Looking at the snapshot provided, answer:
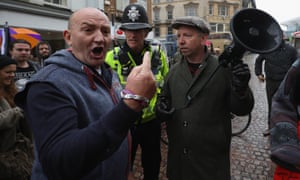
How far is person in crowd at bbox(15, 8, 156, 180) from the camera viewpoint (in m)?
0.95

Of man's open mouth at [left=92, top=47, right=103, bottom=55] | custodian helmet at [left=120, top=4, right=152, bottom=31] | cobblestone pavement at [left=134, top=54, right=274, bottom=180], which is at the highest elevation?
custodian helmet at [left=120, top=4, right=152, bottom=31]

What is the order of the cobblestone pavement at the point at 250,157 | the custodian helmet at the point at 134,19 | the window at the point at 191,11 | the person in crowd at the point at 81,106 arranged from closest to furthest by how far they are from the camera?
the person in crowd at the point at 81,106 → the custodian helmet at the point at 134,19 → the cobblestone pavement at the point at 250,157 → the window at the point at 191,11

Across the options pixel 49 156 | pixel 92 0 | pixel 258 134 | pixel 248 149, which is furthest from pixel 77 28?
pixel 92 0

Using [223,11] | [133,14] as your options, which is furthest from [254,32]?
[223,11]

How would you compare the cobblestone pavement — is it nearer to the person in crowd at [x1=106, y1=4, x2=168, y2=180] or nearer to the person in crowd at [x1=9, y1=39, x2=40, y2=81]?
the person in crowd at [x1=106, y1=4, x2=168, y2=180]

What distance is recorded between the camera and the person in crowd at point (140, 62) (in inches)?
107

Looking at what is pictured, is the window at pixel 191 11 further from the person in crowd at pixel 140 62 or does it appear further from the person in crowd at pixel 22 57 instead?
the person in crowd at pixel 140 62

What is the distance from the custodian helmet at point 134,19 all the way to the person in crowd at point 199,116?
24.6 inches

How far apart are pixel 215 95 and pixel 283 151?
0.80m

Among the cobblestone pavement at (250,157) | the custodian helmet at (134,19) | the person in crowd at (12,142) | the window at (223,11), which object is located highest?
the window at (223,11)

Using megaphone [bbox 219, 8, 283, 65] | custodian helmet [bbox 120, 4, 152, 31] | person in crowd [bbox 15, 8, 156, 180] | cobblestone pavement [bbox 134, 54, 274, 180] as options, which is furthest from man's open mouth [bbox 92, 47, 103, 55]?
cobblestone pavement [bbox 134, 54, 274, 180]

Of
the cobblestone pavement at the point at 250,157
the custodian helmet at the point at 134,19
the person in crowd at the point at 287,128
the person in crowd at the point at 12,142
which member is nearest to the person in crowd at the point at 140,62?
the custodian helmet at the point at 134,19

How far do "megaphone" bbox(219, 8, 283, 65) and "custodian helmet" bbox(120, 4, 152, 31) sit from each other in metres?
1.33

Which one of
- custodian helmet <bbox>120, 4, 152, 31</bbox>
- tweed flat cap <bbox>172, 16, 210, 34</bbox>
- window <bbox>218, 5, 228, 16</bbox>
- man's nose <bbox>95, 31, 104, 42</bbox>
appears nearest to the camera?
man's nose <bbox>95, 31, 104, 42</bbox>
